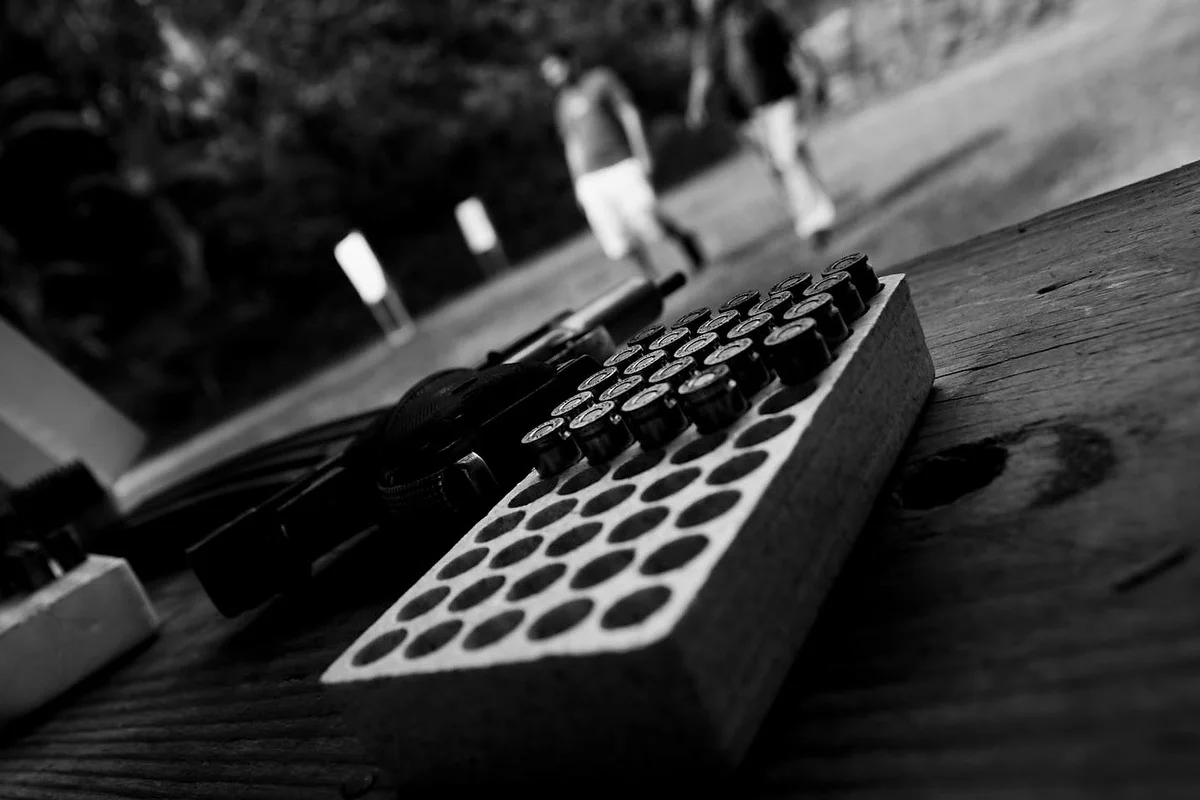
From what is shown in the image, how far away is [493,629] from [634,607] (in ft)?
0.44

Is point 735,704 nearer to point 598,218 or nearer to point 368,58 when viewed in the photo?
point 598,218

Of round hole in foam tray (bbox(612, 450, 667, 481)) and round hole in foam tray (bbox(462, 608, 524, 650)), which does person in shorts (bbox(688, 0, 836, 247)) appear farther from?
round hole in foam tray (bbox(462, 608, 524, 650))

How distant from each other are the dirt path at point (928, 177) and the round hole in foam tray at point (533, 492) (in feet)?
12.8

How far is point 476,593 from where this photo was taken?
2.62 ft

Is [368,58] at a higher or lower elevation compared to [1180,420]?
higher

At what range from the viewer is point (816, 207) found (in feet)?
18.6

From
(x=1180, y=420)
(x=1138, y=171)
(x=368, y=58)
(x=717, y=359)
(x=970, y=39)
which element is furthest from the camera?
(x=368, y=58)

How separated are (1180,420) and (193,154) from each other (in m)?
16.1

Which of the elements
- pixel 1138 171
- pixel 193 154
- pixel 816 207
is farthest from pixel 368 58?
pixel 1138 171

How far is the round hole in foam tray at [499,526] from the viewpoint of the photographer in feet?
3.04

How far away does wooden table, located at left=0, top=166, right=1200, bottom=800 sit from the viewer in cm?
53

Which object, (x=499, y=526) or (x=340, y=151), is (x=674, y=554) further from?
(x=340, y=151)

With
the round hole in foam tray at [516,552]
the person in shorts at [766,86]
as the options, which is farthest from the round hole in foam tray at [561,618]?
the person in shorts at [766,86]

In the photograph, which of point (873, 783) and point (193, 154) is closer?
point (873, 783)
